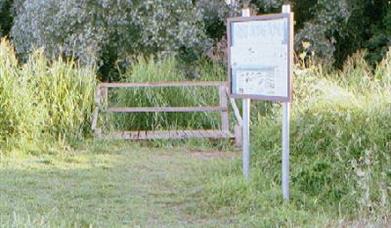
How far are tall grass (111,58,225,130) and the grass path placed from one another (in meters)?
1.03

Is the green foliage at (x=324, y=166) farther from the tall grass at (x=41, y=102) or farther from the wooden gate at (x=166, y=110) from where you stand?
the tall grass at (x=41, y=102)

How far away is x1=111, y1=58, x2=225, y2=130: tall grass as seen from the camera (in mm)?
10789

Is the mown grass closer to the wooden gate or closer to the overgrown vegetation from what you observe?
the wooden gate

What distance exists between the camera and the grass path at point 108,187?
5.93m

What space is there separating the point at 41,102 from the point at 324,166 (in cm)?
466

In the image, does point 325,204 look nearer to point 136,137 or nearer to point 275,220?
point 275,220

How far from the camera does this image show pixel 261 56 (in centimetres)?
679

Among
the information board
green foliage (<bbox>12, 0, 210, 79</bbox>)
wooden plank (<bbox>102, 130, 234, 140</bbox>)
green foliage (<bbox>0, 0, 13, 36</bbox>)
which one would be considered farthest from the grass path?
green foliage (<bbox>0, 0, 13, 36</bbox>)

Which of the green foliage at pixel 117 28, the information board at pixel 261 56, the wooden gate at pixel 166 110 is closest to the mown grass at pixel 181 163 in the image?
the wooden gate at pixel 166 110

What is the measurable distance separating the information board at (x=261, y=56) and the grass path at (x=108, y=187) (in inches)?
46.6

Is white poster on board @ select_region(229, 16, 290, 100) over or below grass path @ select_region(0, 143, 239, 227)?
over

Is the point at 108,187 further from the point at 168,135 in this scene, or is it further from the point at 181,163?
the point at 168,135

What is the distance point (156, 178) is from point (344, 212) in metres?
2.47

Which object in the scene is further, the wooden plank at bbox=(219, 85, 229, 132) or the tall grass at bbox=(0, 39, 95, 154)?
the wooden plank at bbox=(219, 85, 229, 132)
